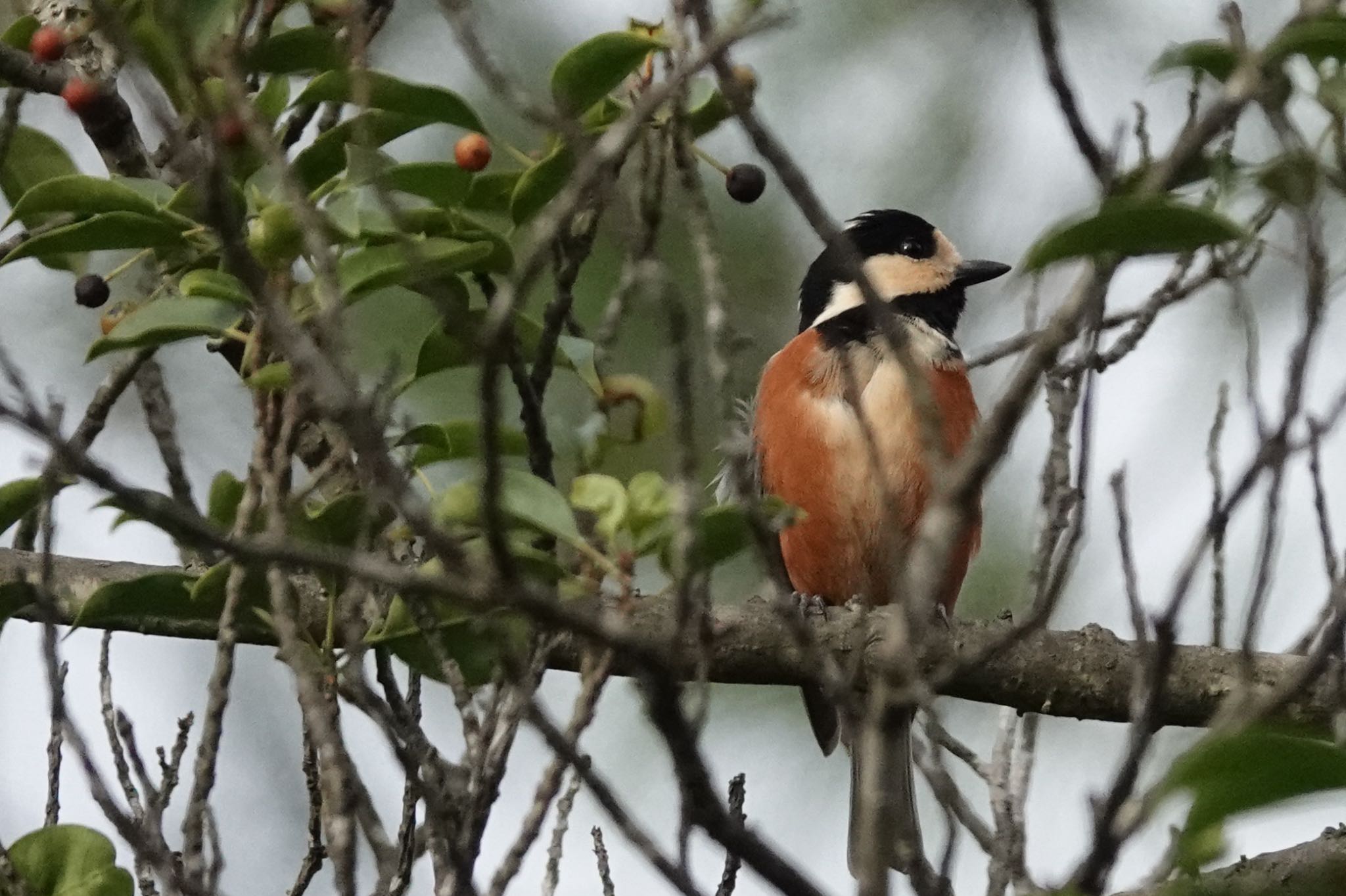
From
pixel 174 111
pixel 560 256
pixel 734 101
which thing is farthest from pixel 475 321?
pixel 734 101

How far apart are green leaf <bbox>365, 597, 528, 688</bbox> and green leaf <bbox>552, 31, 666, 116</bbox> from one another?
0.64 metres

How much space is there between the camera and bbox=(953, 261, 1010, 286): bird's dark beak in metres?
5.17

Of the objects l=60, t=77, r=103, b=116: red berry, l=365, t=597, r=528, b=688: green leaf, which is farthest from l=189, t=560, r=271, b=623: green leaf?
l=60, t=77, r=103, b=116: red berry

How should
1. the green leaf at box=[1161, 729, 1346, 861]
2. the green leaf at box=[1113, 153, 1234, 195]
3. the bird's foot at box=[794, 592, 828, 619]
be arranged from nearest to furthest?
the green leaf at box=[1161, 729, 1346, 861] < the green leaf at box=[1113, 153, 1234, 195] < the bird's foot at box=[794, 592, 828, 619]

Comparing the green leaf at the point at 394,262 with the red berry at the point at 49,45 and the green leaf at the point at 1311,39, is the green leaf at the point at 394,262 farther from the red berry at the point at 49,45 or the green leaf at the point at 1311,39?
the green leaf at the point at 1311,39

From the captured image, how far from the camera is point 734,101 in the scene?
1.51m

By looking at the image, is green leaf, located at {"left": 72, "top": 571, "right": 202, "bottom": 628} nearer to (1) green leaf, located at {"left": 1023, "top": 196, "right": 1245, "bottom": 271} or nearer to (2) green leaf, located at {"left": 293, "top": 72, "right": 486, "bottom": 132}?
(2) green leaf, located at {"left": 293, "top": 72, "right": 486, "bottom": 132}

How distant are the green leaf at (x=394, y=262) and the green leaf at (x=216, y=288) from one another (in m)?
0.12

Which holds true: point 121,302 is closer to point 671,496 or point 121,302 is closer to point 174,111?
point 174,111

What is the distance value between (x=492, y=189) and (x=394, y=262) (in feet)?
1.11

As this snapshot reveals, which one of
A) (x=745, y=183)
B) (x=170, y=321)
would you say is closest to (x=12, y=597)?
(x=170, y=321)

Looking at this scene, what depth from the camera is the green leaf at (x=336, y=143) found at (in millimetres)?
2303

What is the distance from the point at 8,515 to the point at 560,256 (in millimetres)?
810

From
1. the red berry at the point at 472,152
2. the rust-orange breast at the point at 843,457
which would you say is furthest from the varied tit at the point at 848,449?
the red berry at the point at 472,152
